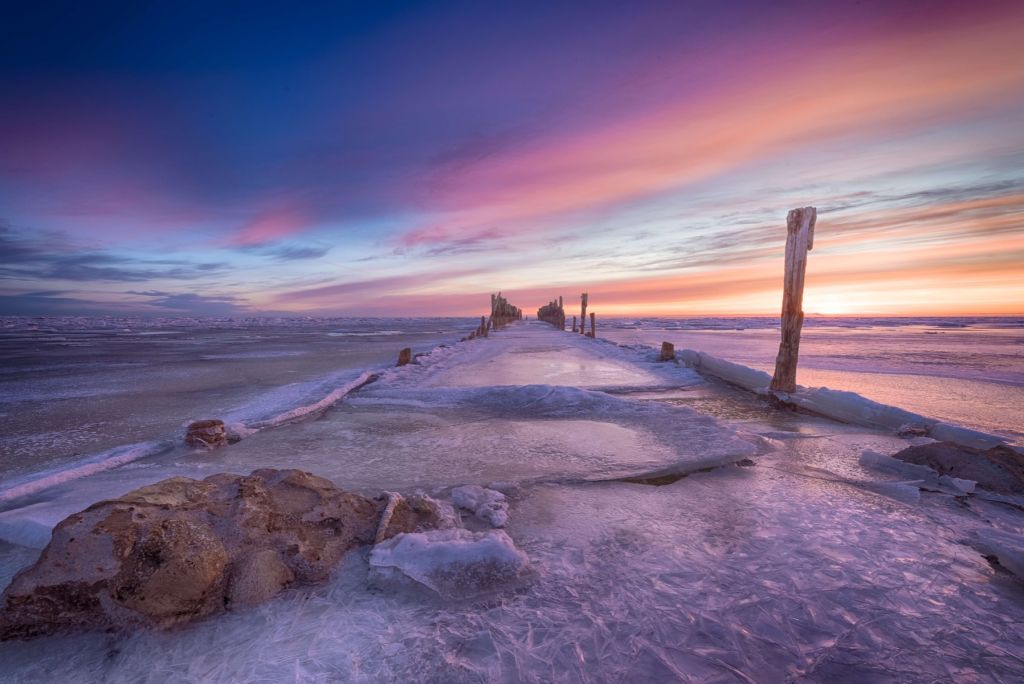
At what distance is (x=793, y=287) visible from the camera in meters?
9.57

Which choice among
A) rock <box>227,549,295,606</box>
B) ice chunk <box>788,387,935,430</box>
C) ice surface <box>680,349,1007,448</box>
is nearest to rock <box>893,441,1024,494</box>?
ice surface <box>680,349,1007,448</box>

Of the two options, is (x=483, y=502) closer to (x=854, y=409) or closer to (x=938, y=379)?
(x=854, y=409)

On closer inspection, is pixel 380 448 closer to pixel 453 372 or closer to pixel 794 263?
pixel 453 372

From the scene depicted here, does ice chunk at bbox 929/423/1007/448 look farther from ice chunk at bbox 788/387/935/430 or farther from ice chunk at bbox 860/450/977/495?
ice chunk at bbox 860/450/977/495

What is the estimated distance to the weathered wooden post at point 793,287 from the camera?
30.2 feet

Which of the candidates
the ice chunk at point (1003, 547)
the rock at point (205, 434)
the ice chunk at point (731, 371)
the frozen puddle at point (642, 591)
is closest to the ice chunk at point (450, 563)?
the frozen puddle at point (642, 591)

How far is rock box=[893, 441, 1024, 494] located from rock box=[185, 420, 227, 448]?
30.1 ft

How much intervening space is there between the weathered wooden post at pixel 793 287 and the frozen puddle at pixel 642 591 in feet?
11.0

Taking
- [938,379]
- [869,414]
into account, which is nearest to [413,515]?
[869,414]

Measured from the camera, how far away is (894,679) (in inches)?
86.0

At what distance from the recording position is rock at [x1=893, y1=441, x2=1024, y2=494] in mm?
4590

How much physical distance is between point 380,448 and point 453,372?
7.90 m

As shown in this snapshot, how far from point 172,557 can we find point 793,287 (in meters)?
11.2

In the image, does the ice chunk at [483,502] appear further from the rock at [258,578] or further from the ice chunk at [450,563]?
the rock at [258,578]
